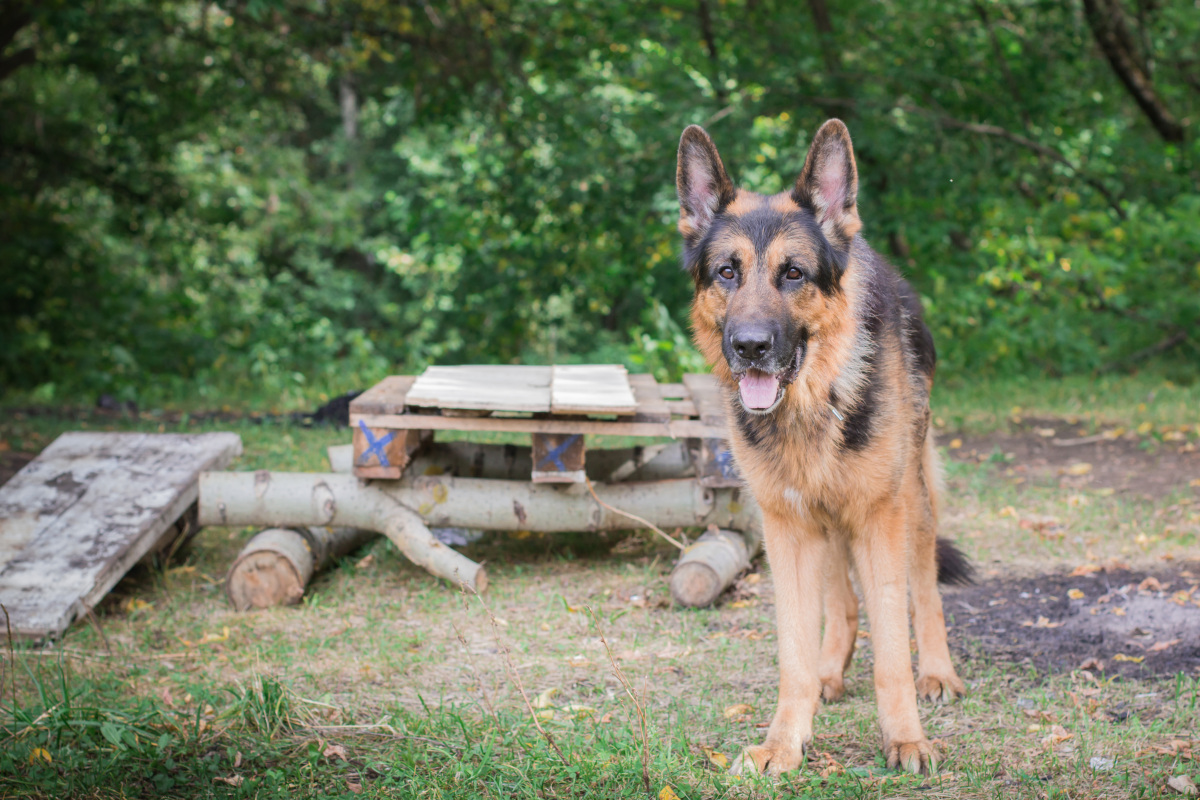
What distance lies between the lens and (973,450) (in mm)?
7750

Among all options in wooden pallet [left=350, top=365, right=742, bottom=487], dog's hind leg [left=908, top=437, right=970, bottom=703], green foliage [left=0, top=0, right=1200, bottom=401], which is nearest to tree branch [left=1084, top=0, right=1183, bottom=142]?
green foliage [left=0, top=0, right=1200, bottom=401]

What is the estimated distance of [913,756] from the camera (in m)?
2.98

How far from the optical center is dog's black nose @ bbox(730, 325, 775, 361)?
9.61 ft

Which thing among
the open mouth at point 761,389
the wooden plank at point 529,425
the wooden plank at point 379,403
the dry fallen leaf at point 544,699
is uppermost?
the open mouth at point 761,389

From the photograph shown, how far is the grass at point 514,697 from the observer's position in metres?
2.87

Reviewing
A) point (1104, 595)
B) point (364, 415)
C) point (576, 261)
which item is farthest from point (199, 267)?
point (1104, 595)

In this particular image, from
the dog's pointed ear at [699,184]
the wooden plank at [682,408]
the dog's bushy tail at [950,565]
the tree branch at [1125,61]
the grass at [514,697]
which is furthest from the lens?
the tree branch at [1125,61]

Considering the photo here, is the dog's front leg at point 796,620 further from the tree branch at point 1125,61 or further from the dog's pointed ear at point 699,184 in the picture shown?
the tree branch at point 1125,61

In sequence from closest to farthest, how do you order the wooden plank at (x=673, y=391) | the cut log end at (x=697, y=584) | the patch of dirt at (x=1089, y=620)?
1. the patch of dirt at (x=1089, y=620)
2. the cut log end at (x=697, y=584)
3. the wooden plank at (x=673, y=391)

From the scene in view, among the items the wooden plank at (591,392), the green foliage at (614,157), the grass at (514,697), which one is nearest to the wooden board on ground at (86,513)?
the grass at (514,697)

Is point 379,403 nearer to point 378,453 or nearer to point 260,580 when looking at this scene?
point 378,453

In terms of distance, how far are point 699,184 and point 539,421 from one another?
180 cm

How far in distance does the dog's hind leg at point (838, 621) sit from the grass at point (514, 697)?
0.14m

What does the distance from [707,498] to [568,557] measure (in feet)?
3.26
